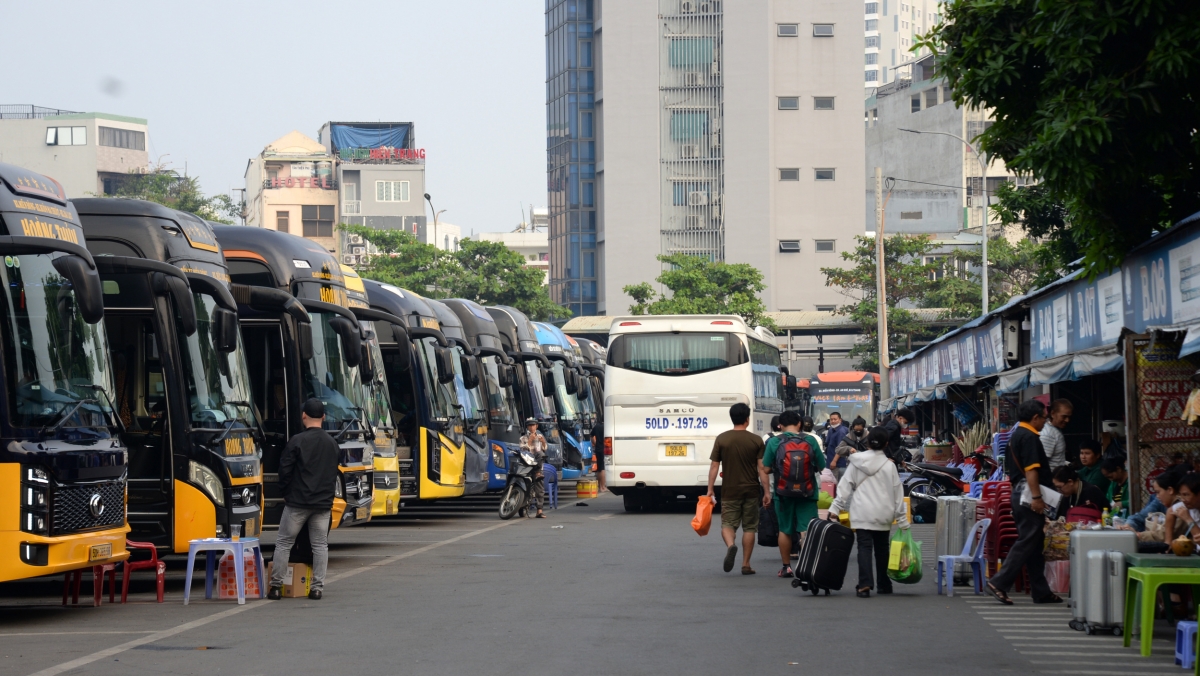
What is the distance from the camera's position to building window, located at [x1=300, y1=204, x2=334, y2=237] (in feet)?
316

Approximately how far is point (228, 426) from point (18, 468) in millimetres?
3115

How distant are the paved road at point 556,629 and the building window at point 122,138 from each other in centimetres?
8313

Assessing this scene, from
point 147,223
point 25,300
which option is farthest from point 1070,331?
point 25,300

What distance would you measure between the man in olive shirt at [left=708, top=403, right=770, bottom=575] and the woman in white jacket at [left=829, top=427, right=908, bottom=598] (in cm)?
203

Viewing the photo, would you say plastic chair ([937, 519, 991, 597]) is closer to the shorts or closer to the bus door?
the shorts

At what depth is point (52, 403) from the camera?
11.0 m

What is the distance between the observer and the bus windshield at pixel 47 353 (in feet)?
35.4

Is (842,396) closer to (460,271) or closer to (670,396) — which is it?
(460,271)

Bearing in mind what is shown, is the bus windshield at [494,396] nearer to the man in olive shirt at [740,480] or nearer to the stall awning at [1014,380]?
the stall awning at [1014,380]

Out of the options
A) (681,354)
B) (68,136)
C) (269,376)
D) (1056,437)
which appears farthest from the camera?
(68,136)

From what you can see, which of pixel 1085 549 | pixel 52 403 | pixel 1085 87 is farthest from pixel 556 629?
pixel 1085 87

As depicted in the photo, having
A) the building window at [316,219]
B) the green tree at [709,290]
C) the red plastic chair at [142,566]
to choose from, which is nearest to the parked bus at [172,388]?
the red plastic chair at [142,566]

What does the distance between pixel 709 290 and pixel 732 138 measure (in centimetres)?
2057

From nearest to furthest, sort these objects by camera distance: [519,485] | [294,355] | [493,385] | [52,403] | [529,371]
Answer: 1. [52,403]
2. [294,355]
3. [519,485]
4. [493,385]
5. [529,371]
